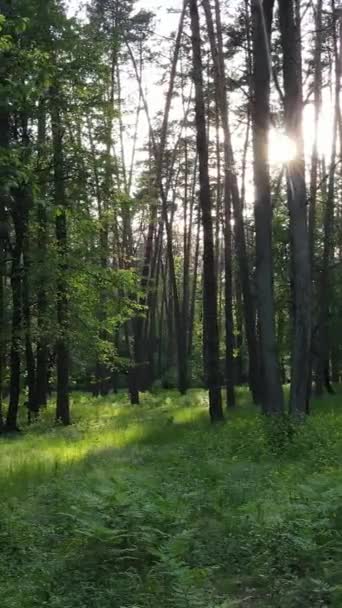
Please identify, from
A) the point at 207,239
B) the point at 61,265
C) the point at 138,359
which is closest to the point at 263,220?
the point at 207,239

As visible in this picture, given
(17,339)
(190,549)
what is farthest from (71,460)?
(17,339)

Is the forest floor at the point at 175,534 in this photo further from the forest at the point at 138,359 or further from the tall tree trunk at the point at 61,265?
the tall tree trunk at the point at 61,265

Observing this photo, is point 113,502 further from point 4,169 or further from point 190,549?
point 4,169

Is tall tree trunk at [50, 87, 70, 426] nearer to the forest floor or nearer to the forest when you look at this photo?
the forest

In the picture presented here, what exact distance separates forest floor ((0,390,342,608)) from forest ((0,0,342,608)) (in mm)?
23

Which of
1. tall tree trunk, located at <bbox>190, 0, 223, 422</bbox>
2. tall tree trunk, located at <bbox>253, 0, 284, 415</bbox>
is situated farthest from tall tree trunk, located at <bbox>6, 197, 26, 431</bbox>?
tall tree trunk, located at <bbox>253, 0, 284, 415</bbox>

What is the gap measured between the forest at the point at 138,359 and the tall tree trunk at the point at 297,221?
39 millimetres

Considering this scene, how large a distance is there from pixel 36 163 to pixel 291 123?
18.4 ft

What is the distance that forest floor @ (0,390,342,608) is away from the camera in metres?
4.44

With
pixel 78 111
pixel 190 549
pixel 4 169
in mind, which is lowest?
pixel 190 549

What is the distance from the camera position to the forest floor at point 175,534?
4438 millimetres

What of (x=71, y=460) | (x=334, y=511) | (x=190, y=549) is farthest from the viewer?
(x=71, y=460)

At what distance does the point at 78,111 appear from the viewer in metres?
15.2

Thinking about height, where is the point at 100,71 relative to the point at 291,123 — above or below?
above
